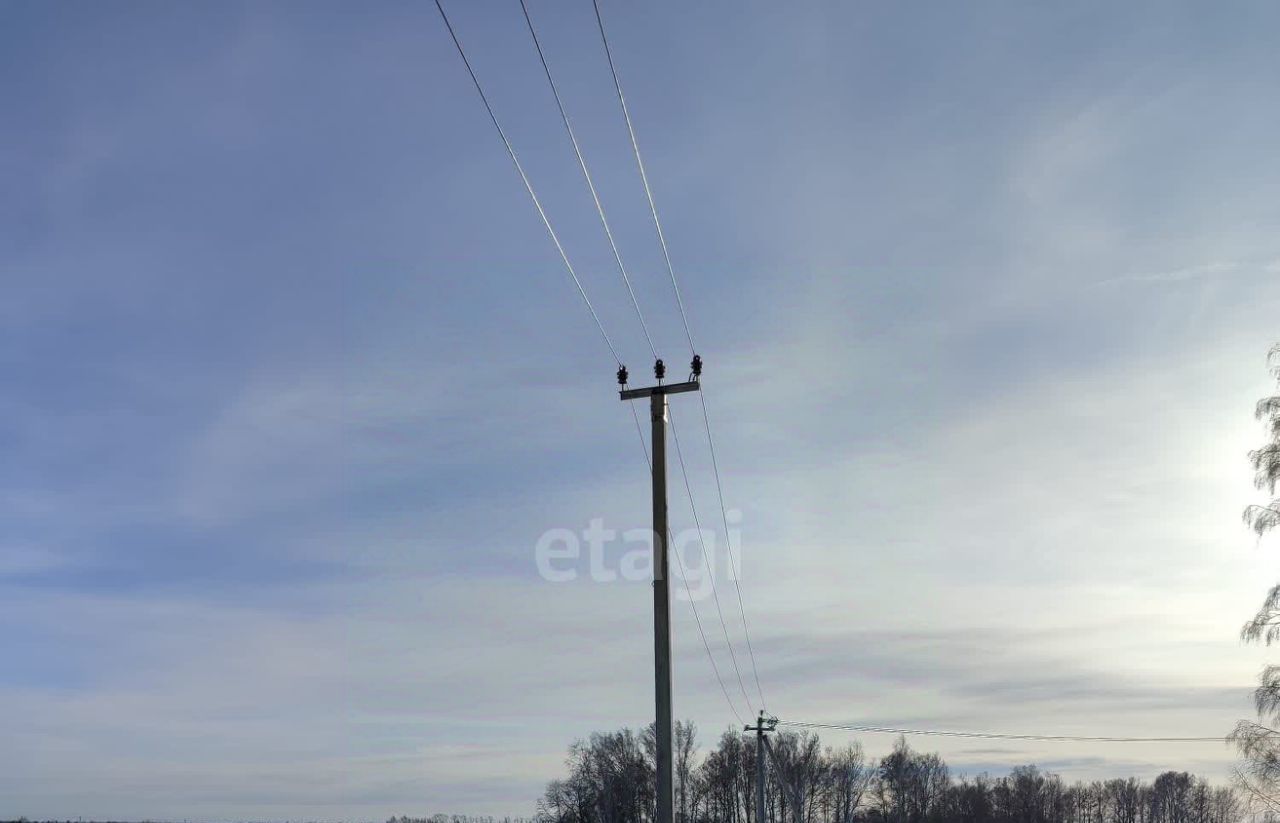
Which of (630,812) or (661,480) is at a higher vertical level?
(661,480)

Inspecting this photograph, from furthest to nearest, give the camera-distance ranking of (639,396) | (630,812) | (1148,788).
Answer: (1148,788) → (630,812) → (639,396)

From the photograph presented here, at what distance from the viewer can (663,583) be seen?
22422 mm

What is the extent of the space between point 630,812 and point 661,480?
10500 cm

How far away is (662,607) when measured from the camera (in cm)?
2242

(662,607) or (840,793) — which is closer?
(662,607)

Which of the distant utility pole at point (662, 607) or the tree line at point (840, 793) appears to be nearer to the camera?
the distant utility pole at point (662, 607)

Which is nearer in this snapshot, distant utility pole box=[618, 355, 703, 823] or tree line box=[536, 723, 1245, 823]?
distant utility pole box=[618, 355, 703, 823]

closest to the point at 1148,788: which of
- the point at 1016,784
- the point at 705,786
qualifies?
the point at 1016,784

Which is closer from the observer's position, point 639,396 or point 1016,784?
point 639,396

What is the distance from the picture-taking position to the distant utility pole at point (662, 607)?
71.2 ft

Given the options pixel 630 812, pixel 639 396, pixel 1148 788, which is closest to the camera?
pixel 639 396

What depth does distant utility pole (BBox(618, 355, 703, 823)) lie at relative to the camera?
854 inches

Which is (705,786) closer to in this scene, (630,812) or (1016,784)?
(630,812)

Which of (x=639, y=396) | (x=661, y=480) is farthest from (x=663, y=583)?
(x=639, y=396)
